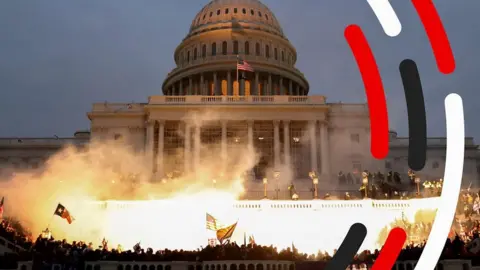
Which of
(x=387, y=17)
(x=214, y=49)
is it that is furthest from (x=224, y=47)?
(x=387, y=17)

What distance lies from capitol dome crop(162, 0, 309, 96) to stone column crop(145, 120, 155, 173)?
18.4 meters

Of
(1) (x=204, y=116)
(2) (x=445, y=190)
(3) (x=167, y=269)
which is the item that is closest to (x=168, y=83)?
(1) (x=204, y=116)

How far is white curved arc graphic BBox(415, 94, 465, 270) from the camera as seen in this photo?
33.2ft

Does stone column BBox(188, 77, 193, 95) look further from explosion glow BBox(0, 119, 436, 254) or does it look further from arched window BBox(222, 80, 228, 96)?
explosion glow BBox(0, 119, 436, 254)

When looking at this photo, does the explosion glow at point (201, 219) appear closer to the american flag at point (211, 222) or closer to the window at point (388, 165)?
the american flag at point (211, 222)

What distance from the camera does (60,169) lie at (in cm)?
5566

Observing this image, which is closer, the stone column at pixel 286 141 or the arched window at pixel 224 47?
A: the stone column at pixel 286 141
